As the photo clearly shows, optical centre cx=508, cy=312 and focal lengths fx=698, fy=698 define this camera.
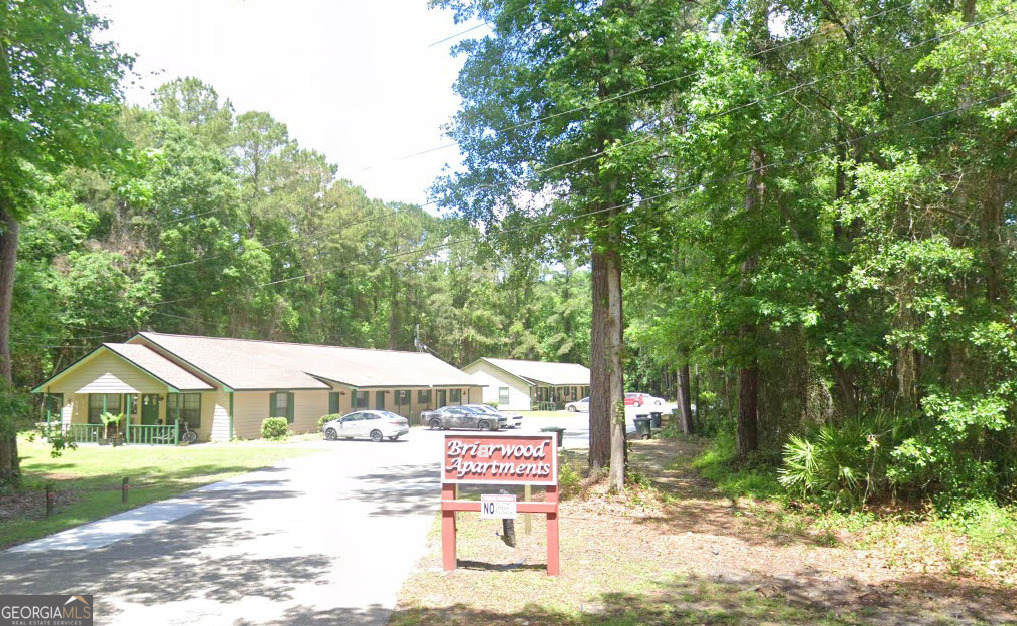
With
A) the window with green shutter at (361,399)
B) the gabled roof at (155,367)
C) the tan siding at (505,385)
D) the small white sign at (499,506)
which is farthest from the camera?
the tan siding at (505,385)

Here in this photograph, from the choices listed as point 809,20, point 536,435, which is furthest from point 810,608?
point 809,20

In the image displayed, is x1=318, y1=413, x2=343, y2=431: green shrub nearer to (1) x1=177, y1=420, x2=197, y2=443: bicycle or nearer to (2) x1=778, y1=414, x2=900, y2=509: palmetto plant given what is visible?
(1) x1=177, y1=420, x2=197, y2=443: bicycle

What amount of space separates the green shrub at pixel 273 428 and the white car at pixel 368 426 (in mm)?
1991

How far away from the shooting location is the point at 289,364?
38438 mm

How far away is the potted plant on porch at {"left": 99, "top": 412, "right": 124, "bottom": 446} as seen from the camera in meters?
30.9

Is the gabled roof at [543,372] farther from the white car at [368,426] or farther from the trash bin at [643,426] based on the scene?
the trash bin at [643,426]

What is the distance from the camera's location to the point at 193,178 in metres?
46.4

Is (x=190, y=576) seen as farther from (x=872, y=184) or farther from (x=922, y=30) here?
(x=922, y=30)

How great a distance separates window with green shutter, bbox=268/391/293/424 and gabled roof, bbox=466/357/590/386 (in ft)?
86.8

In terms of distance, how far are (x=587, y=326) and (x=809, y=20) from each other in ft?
216

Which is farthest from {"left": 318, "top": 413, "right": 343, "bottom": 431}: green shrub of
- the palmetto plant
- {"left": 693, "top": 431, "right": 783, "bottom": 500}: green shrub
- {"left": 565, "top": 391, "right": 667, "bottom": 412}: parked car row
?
{"left": 565, "top": 391, "right": 667, "bottom": 412}: parked car row

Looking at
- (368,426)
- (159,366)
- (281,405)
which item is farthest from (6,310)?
(281,405)

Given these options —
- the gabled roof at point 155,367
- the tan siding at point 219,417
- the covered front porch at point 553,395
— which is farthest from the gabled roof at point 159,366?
the covered front porch at point 553,395

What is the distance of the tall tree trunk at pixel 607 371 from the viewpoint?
15.0 metres
